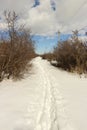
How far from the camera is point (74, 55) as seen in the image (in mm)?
21984

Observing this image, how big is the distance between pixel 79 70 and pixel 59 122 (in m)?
13.8

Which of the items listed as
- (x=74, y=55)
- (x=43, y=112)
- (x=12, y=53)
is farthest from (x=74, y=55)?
(x=43, y=112)

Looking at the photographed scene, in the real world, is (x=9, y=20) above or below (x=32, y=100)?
above

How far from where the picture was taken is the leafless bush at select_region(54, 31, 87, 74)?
20516 millimetres

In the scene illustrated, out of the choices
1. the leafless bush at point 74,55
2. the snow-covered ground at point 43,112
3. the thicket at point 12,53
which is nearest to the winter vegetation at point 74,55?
the leafless bush at point 74,55

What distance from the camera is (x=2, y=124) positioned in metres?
5.91

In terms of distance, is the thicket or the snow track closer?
the snow track

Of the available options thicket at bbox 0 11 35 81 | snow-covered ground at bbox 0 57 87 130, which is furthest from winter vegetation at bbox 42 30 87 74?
snow-covered ground at bbox 0 57 87 130

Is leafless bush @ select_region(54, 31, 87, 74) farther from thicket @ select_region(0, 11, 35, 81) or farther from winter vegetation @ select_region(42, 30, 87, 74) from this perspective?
thicket @ select_region(0, 11, 35, 81)

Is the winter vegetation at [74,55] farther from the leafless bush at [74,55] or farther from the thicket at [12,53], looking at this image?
the thicket at [12,53]

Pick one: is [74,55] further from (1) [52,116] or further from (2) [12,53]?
(1) [52,116]

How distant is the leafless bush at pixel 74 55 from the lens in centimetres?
2052

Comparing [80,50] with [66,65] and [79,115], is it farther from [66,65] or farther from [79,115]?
[79,115]

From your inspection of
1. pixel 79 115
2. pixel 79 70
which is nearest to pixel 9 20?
pixel 79 70
